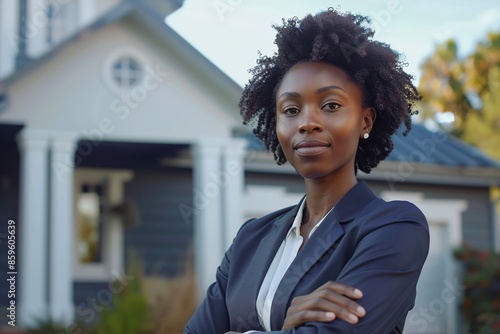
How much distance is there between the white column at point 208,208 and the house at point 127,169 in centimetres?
1

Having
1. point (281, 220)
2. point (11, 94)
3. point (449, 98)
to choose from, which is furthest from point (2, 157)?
point (449, 98)

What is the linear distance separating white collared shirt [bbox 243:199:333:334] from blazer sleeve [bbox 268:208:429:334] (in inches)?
6.4

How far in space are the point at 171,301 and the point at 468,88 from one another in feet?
33.8

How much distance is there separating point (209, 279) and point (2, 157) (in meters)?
2.89

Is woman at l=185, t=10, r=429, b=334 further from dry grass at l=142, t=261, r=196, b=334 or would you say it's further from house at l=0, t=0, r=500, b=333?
house at l=0, t=0, r=500, b=333

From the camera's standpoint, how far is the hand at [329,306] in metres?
2.02

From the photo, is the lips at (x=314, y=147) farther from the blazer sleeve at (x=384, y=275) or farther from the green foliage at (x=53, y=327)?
the green foliage at (x=53, y=327)

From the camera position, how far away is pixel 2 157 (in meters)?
10.2

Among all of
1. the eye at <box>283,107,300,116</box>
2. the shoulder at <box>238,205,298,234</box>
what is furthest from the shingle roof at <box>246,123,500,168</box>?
the eye at <box>283,107,300,116</box>

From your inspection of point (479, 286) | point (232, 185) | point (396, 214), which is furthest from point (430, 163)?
point (396, 214)

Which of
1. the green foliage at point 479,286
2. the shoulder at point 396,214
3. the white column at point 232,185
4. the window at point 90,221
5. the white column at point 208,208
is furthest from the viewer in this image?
the green foliage at point 479,286

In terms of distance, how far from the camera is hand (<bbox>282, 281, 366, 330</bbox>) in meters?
2.02

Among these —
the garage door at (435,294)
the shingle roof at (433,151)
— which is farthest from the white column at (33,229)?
the garage door at (435,294)

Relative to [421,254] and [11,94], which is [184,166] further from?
[421,254]
